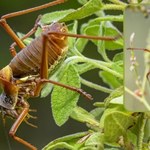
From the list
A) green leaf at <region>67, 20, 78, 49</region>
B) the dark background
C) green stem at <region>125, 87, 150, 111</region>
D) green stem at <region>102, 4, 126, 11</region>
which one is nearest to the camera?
green stem at <region>125, 87, 150, 111</region>

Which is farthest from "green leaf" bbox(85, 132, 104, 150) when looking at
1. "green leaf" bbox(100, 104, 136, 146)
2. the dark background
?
the dark background

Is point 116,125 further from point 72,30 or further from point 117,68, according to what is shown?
point 72,30

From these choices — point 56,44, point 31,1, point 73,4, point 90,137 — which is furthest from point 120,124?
point 31,1

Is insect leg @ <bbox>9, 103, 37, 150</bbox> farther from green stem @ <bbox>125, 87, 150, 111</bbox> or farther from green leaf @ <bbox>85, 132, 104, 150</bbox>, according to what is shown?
green stem @ <bbox>125, 87, 150, 111</bbox>

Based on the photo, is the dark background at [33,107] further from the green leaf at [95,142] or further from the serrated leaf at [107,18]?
the green leaf at [95,142]

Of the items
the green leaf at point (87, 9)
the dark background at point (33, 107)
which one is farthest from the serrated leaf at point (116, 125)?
the dark background at point (33, 107)

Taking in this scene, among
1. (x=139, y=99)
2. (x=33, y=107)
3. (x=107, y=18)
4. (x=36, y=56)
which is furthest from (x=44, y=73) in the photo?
(x=33, y=107)
